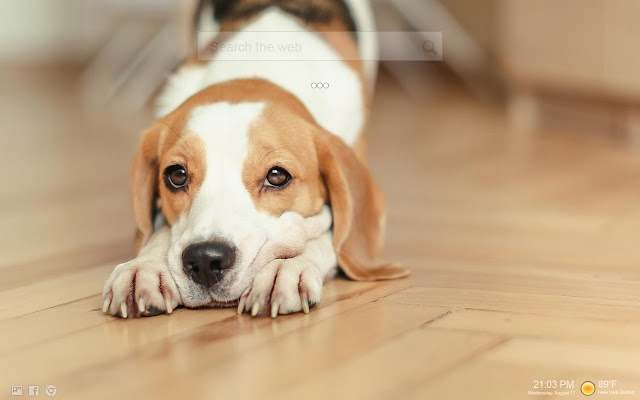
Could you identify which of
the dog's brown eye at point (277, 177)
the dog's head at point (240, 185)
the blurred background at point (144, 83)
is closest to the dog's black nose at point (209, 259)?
the dog's head at point (240, 185)

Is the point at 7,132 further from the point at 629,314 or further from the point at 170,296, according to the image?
the point at 629,314

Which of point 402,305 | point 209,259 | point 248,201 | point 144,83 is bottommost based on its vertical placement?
point 402,305

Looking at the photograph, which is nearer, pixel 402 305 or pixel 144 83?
pixel 402 305

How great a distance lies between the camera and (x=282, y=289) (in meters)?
2.04

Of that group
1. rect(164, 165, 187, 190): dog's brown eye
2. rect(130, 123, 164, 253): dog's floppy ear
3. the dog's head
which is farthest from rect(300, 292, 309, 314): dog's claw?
rect(130, 123, 164, 253): dog's floppy ear

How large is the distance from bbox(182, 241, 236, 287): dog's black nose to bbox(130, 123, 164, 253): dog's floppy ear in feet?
1.52

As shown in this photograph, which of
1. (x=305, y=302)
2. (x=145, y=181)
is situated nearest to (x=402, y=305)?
(x=305, y=302)

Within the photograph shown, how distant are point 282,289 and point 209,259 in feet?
0.58

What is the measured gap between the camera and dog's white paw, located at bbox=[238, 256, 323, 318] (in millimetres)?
2039

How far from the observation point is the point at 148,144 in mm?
2475

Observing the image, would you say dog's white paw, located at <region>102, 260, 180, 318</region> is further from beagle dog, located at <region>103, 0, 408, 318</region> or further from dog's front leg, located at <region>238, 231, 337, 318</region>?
dog's front leg, located at <region>238, 231, 337, 318</region>

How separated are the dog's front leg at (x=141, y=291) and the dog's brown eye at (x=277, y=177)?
1.10 ft

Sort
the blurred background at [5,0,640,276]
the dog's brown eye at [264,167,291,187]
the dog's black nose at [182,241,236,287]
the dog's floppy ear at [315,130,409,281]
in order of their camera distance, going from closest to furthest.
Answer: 1. the dog's black nose at [182,241,236,287]
2. the dog's brown eye at [264,167,291,187]
3. the dog's floppy ear at [315,130,409,281]
4. the blurred background at [5,0,640,276]

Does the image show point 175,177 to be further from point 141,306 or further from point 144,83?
point 144,83
